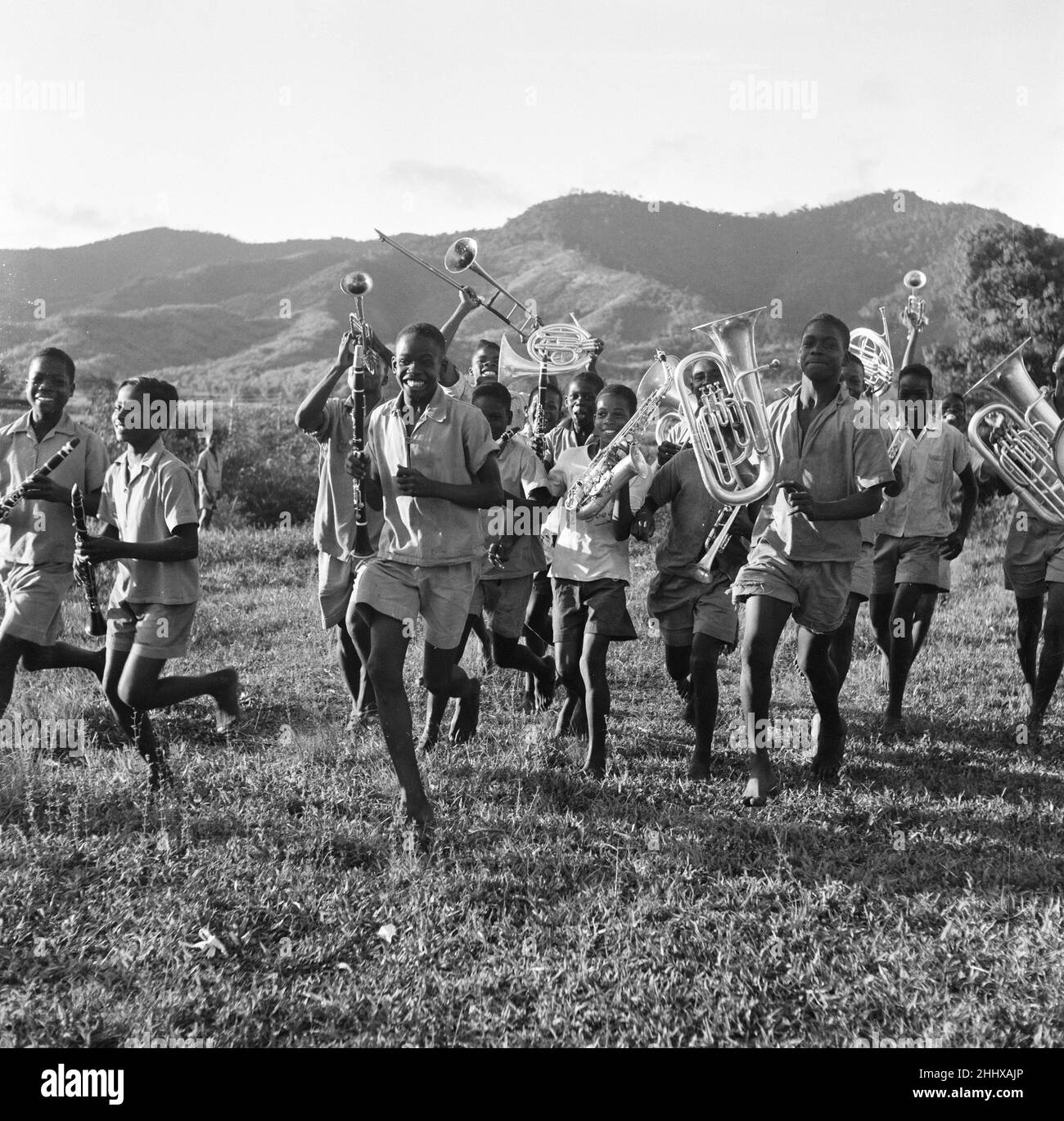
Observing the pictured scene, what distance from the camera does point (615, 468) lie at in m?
6.02

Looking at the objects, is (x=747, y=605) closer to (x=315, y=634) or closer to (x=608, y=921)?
(x=608, y=921)

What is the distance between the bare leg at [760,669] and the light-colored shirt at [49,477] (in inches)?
141

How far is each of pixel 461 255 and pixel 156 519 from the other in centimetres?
313

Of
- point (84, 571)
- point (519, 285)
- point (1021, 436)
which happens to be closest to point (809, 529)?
point (1021, 436)

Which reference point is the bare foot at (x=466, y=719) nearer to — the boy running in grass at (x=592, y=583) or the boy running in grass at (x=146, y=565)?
the boy running in grass at (x=592, y=583)

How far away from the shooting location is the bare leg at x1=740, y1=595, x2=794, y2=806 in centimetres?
548

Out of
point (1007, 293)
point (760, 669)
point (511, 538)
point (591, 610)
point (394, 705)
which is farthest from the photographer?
point (1007, 293)

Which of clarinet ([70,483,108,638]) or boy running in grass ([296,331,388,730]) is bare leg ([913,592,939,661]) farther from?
clarinet ([70,483,108,638])

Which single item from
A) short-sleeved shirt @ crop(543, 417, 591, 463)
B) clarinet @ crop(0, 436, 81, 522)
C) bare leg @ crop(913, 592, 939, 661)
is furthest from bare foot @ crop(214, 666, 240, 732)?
bare leg @ crop(913, 592, 939, 661)

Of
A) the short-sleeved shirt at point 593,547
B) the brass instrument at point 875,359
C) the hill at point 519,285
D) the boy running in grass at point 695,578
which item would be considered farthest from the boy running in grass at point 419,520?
the hill at point 519,285

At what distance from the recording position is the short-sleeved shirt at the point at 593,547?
6145mm

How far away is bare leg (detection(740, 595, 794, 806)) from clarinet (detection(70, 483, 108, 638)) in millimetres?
3293

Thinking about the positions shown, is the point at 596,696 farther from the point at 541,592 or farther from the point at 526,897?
the point at 541,592
